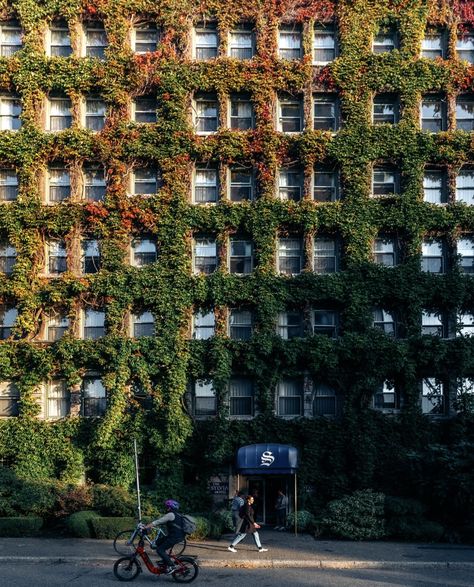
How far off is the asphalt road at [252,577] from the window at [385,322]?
15333 millimetres

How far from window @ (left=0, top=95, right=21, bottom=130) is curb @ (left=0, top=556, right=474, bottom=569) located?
884 inches

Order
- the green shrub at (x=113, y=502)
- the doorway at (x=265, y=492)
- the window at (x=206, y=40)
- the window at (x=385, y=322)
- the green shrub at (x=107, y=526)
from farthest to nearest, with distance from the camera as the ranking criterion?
the window at (x=206, y=40), the window at (x=385, y=322), the doorway at (x=265, y=492), the green shrub at (x=113, y=502), the green shrub at (x=107, y=526)

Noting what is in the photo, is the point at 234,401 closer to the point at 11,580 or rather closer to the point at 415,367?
the point at 415,367

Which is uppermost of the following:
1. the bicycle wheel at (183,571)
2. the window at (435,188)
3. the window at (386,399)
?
the window at (435,188)

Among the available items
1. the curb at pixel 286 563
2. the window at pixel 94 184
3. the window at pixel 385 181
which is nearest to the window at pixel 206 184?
the window at pixel 94 184

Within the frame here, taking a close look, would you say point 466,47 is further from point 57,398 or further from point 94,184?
point 57,398

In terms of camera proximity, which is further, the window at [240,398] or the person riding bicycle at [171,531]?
the window at [240,398]

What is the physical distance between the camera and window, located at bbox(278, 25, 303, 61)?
4038 centimetres

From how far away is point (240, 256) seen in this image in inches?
→ 1519

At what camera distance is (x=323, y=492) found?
35750 mm

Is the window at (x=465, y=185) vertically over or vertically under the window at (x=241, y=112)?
under

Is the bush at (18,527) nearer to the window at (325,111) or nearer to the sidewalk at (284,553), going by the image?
the sidewalk at (284,553)

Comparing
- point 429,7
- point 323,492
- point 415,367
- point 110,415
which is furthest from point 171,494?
point 429,7

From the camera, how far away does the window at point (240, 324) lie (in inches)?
1502
